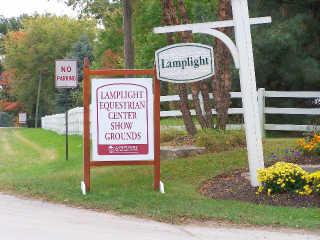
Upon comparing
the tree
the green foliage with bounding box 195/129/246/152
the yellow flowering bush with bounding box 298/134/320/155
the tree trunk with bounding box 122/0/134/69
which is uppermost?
the tree

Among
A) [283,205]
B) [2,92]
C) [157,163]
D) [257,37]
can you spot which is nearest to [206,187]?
[157,163]

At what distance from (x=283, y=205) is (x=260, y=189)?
638mm

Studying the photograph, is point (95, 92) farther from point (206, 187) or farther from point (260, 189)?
point (260, 189)

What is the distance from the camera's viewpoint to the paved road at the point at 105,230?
21.3ft

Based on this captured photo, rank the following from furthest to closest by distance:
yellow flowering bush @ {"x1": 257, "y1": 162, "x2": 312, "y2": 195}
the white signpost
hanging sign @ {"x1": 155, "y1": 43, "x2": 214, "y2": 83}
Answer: hanging sign @ {"x1": 155, "y1": 43, "x2": 214, "y2": 83}, the white signpost, yellow flowering bush @ {"x1": 257, "y1": 162, "x2": 312, "y2": 195}

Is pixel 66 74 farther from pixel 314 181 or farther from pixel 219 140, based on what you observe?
pixel 314 181

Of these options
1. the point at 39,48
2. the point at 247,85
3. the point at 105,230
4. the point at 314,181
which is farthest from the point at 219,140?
the point at 39,48

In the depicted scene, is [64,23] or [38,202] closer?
[38,202]

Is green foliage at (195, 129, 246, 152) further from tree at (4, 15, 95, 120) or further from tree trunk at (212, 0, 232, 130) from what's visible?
tree at (4, 15, 95, 120)

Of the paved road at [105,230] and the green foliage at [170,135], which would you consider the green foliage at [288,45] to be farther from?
the paved road at [105,230]

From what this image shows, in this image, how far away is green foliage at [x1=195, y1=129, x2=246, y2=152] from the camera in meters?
13.5

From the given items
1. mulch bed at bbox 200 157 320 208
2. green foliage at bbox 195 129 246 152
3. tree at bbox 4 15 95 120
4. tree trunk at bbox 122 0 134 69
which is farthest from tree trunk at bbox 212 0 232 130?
tree at bbox 4 15 95 120

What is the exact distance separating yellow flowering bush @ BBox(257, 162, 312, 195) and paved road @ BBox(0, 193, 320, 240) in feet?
6.05

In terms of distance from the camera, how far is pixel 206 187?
9930mm
